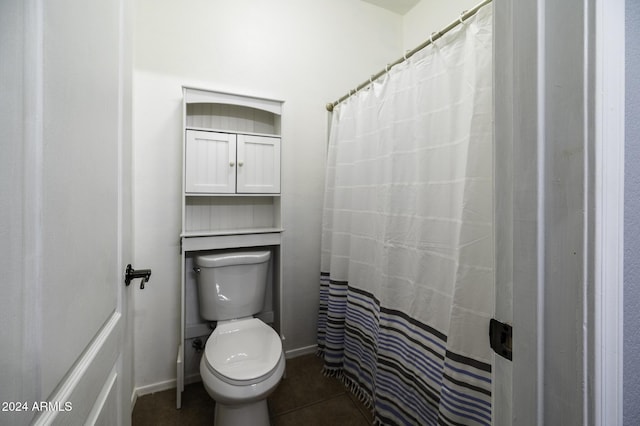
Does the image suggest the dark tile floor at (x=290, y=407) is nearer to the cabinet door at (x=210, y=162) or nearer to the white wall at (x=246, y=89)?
the white wall at (x=246, y=89)

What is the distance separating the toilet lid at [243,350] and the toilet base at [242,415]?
0.49 feet

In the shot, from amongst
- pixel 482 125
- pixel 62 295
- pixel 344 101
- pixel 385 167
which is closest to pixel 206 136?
pixel 344 101

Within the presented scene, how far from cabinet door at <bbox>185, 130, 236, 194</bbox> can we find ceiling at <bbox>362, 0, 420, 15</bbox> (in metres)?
1.63

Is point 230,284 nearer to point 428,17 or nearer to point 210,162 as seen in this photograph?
point 210,162

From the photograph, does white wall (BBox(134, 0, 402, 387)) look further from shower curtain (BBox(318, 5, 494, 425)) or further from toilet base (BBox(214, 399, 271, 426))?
toilet base (BBox(214, 399, 271, 426))

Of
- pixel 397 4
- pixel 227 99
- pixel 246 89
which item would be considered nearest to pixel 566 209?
pixel 227 99

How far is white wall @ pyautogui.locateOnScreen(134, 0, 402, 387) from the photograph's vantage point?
62.3 inches

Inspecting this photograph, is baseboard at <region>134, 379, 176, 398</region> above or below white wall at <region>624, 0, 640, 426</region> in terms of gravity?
below

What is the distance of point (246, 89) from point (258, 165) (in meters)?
0.55

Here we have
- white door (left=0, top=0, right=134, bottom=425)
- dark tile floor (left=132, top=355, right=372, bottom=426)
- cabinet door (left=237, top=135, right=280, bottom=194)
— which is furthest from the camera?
cabinet door (left=237, top=135, right=280, bottom=194)

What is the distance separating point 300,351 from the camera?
6.40ft

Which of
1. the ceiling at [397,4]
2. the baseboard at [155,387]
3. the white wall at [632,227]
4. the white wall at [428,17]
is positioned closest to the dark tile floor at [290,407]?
the baseboard at [155,387]

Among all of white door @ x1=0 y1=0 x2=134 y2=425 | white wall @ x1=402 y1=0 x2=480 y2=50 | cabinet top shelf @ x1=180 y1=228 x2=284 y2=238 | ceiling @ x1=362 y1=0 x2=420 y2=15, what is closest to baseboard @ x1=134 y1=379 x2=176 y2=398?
cabinet top shelf @ x1=180 y1=228 x2=284 y2=238

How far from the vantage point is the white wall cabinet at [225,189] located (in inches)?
60.7
